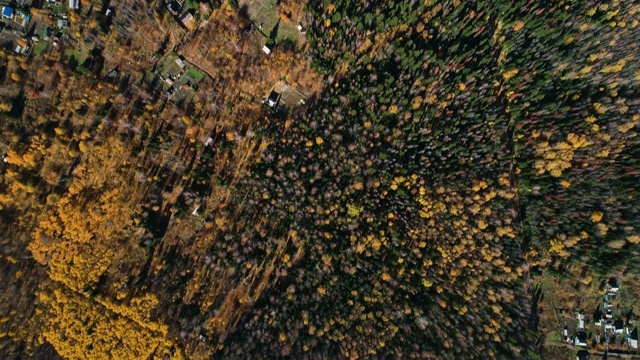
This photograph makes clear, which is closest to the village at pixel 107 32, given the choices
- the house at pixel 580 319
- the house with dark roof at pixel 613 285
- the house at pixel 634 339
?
the house at pixel 580 319

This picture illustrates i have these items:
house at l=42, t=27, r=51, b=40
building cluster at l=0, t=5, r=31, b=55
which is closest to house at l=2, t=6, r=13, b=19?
building cluster at l=0, t=5, r=31, b=55

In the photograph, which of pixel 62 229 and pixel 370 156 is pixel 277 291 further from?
pixel 62 229

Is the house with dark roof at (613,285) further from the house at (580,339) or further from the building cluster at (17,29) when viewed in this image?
the building cluster at (17,29)

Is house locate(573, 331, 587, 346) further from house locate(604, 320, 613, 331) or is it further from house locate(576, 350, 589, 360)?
house locate(604, 320, 613, 331)

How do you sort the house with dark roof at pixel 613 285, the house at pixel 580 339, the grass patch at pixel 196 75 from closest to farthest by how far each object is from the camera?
1. the house with dark roof at pixel 613 285
2. the house at pixel 580 339
3. the grass patch at pixel 196 75

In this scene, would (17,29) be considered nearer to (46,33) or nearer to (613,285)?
(46,33)

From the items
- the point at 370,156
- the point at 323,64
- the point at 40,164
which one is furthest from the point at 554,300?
the point at 40,164
